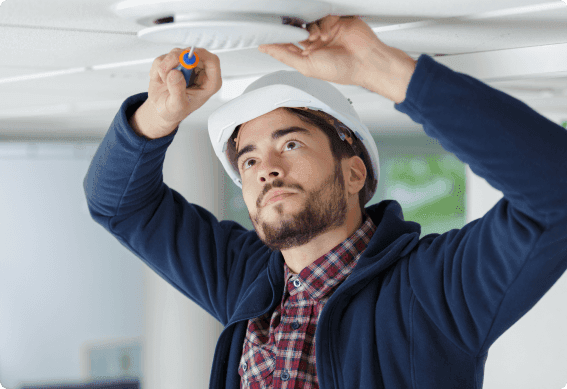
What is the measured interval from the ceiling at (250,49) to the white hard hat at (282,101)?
4cm

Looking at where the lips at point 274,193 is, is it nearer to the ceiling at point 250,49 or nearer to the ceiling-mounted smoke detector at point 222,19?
the ceiling at point 250,49

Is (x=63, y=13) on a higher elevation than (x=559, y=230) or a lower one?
higher

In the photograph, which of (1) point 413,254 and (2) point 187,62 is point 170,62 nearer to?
(2) point 187,62

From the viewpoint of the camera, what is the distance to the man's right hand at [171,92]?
0.96 m

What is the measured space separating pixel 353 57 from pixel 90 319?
8.91 feet

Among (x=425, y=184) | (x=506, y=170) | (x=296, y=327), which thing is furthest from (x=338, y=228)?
(x=425, y=184)

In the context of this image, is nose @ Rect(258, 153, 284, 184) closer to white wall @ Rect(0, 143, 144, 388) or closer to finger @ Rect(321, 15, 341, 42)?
finger @ Rect(321, 15, 341, 42)

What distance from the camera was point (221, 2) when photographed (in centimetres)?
64

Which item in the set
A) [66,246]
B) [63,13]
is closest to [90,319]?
[66,246]

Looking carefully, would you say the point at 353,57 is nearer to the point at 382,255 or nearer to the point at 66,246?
the point at 382,255

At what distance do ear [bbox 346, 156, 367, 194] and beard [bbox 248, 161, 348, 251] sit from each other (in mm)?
86

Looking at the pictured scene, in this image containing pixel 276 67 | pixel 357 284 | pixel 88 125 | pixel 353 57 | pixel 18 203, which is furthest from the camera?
pixel 18 203

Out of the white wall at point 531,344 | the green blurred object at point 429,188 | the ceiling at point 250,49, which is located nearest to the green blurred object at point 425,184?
the green blurred object at point 429,188

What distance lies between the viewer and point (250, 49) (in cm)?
92
